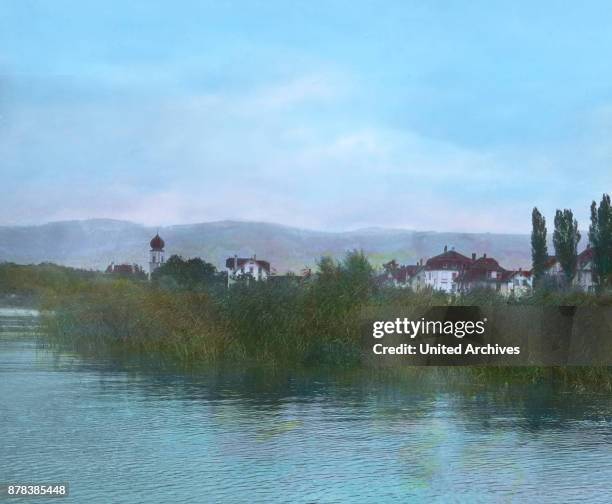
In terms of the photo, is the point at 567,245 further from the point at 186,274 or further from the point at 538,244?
the point at 186,274

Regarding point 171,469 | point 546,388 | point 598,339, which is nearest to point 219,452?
point 171,469

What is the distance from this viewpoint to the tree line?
52.1 metres

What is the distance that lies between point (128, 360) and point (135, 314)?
435cm

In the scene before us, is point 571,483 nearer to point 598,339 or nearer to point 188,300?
point 598,339

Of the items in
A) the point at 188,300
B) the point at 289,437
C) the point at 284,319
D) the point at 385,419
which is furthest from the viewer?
the point at 188,300

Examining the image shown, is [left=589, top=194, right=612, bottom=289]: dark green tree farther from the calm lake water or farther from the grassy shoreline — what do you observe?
the calm lake water

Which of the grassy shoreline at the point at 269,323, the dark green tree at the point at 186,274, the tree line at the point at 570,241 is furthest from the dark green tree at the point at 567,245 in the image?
the grassy shoreline at the point at 269,323

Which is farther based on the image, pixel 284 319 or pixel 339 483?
pixel 284 319

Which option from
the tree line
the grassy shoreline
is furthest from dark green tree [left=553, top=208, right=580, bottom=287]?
the grassy shoreline

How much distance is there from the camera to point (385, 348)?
23297 millimetres

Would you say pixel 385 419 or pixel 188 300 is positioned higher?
pixel 188 300

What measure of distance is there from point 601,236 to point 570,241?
2786 millimetres

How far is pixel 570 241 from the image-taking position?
183 feet

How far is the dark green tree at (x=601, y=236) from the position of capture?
51250mm
